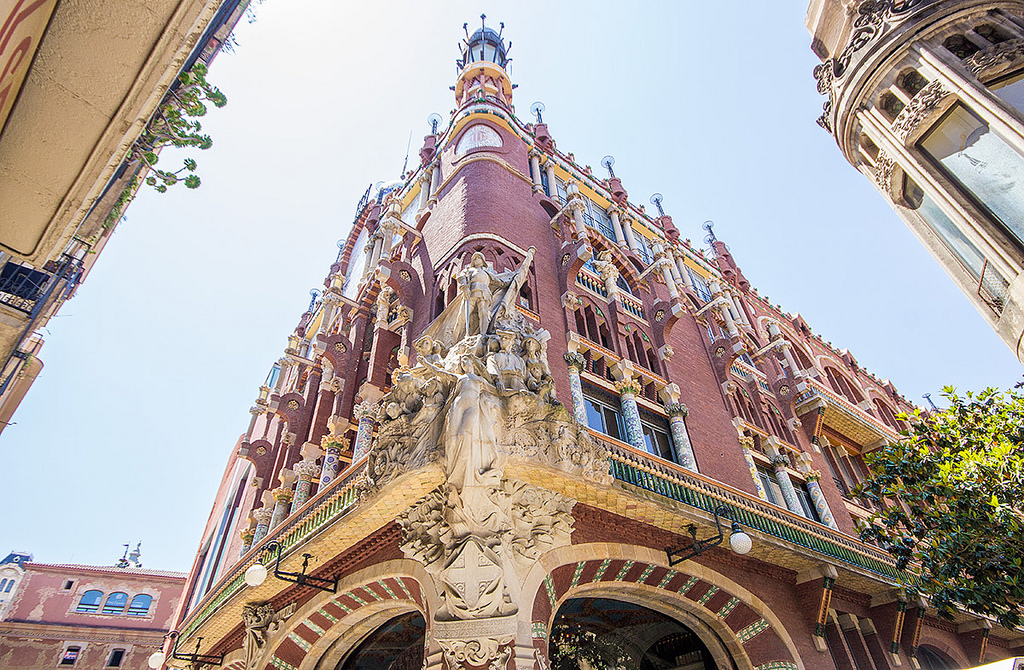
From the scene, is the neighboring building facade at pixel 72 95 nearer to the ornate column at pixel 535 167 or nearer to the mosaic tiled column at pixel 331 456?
the mosaic tiled column at pixel 331 456

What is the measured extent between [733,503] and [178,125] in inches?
436

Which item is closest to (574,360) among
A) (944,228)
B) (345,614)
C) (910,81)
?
(345,614)

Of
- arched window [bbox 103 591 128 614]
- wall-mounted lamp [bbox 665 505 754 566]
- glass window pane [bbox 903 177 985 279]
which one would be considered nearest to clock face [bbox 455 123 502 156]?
glass window pane [bbox 903 177 985 279]

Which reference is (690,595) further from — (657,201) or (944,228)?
(657,201)

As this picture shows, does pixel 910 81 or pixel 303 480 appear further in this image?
pixel 303 480

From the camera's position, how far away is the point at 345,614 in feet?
36.8

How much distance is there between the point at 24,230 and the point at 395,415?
5705 mm

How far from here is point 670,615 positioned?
11258 mm

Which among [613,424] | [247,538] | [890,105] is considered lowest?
[247,538]

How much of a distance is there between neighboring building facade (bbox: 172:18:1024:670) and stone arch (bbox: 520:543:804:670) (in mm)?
44

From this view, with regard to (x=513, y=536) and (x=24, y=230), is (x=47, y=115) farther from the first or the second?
(x=513, y=536)

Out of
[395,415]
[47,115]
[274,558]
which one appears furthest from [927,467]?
[47,115]

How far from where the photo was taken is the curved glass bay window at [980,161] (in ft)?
29.6

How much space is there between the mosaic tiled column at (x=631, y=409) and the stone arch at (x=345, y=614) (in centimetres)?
580
